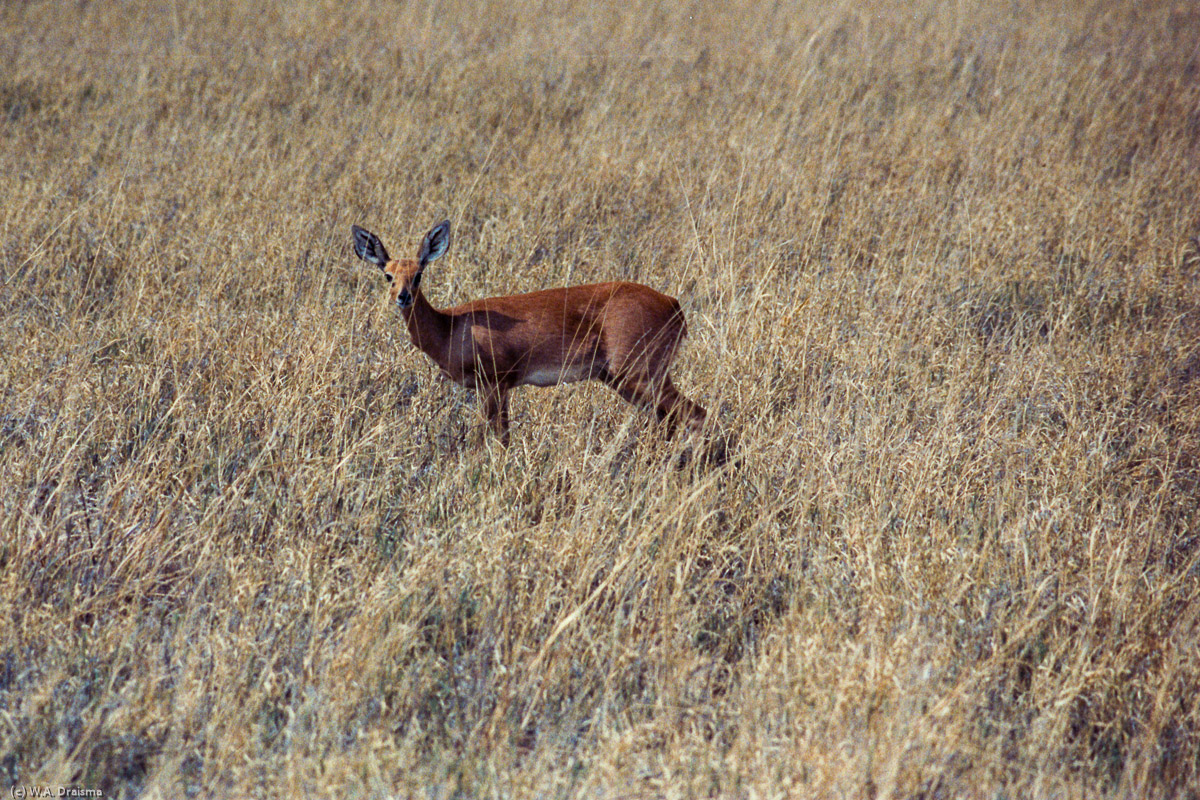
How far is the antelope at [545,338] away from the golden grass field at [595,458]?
0.14 metres

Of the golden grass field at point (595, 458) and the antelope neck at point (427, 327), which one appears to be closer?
the golden grass field at point (595, 458)

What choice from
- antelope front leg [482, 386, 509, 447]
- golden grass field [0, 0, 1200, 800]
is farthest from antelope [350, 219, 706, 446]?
golden grass field [0, 0, 1200, 800]

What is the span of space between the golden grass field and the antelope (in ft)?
0.47

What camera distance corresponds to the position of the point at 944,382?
189 inches

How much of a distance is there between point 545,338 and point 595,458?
Answer: 2.72 feet

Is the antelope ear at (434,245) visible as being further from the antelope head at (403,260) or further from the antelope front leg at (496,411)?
the antelope front leg at (496,411)

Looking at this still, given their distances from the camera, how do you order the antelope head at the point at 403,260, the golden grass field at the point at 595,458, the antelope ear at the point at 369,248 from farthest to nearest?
the antelope ear at the point at 369,248, the antelope head at the point at 403,260, the golden grass field at the point at 595,458

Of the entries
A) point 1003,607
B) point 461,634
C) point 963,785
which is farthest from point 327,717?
point 1003,607

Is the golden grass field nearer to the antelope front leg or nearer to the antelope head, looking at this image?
the antelope front leg

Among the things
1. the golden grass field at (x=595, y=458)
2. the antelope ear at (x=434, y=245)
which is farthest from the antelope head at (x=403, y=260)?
the golden grass field at (x=595, y=458)

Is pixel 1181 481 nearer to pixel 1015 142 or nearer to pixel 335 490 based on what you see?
pixel 335 490

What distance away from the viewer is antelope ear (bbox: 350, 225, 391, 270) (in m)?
4.44

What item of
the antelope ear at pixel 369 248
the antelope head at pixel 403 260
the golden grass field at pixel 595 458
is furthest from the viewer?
the antelope ear at pixel 369 248

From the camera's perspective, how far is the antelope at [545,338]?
178 inches
